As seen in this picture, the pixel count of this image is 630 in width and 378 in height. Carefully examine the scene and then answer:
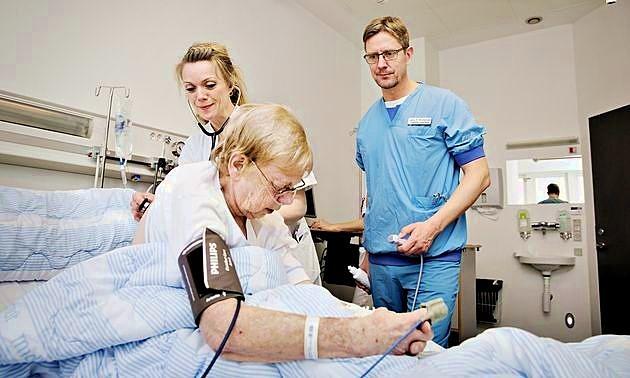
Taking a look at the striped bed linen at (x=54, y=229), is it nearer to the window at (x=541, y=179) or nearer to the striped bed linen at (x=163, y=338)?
the striped bed linen at (x=163, y=338)

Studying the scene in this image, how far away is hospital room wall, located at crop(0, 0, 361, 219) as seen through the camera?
1897 mm

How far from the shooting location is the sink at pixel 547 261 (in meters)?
3.81

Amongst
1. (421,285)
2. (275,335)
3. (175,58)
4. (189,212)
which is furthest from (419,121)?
(175,58)

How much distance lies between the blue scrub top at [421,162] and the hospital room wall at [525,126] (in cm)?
295

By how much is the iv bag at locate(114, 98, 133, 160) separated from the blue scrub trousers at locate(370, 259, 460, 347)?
4.31 ft

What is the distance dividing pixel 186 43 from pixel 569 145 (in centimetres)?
347

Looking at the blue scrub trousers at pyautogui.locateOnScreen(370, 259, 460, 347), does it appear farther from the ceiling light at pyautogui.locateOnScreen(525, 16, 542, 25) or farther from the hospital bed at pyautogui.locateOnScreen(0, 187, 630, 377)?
the ceiling light at pyautogui.locateOnScreen(525, 16, 542, 25)

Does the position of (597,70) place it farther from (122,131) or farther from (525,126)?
(122,131)

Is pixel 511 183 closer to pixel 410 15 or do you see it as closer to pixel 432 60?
pixel 432 60

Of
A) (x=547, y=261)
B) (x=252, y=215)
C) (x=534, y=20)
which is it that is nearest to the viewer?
(x=252, y=215)

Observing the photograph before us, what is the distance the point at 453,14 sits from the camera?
386 cm

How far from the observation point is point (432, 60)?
4.48 metres

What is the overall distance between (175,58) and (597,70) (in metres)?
3.48

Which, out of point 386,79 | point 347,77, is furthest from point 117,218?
point 347,77
